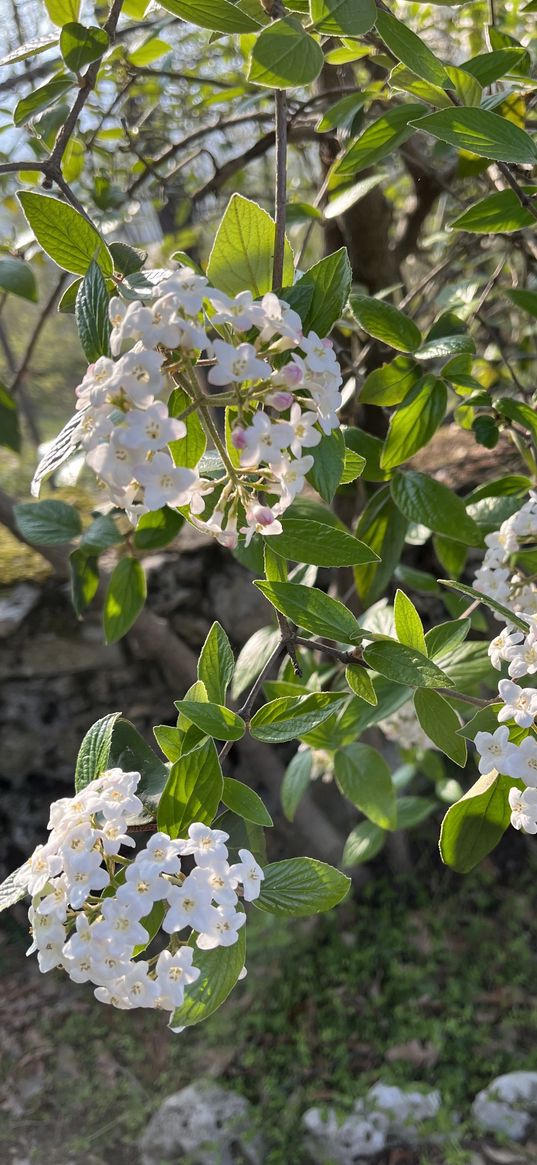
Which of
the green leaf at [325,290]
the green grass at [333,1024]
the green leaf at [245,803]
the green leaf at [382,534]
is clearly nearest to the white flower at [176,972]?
the green leaf at [245,803]

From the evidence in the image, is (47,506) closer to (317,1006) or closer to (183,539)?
(183,539)

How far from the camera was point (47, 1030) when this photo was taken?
2086 mm

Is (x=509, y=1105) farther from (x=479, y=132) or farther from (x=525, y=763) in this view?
(x=479, y=132)

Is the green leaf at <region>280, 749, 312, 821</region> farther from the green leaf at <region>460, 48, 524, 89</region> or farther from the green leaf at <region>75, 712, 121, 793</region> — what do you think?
the green leaf at <region>460, 48, 524, 89</region>

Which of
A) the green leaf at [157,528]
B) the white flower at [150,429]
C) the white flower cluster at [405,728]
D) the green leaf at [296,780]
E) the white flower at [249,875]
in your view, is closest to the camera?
the white flower at [150,429]

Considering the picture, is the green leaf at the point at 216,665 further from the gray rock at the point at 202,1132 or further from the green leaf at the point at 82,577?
the gray rock at the point at 202,1132

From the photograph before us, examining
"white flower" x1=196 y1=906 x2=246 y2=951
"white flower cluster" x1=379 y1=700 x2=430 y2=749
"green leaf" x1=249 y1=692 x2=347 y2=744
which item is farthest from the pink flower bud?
"white flower cluster" x1=379 y1=700 x2=430 y2=749

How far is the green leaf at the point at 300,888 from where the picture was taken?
598 mm

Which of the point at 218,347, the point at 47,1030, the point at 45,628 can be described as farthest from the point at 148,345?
the point at 47,1030

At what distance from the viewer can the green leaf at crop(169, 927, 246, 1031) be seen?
575mm

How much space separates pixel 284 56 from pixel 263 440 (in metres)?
0.27

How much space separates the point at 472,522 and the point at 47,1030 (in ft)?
6.12

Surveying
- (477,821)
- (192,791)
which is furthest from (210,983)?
(477,821)

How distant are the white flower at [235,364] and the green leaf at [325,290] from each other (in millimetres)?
96
